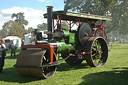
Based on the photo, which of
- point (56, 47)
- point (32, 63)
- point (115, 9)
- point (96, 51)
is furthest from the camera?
point (115, 9)

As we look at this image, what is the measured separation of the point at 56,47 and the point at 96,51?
9.41ft

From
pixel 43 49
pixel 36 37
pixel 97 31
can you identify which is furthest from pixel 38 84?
pixel 97 31

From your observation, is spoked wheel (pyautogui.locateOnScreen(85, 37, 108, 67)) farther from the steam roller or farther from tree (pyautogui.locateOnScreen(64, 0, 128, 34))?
tree (pyautogui.locateOnScreen(64, 0, 128, 34))

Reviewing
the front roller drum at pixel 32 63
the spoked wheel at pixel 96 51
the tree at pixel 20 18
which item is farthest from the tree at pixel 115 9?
the tree at pixel 20 18

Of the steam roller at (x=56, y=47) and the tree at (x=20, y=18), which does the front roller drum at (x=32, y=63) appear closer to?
the steam roller at (x=56, y=47)

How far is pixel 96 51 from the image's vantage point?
9.13 meters

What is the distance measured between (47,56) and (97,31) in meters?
4.43

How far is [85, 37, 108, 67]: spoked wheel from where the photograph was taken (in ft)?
27.5

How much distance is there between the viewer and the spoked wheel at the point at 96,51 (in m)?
8.38

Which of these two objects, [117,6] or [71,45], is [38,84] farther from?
[117,6]

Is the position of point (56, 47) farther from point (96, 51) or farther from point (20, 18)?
point (20, 18)

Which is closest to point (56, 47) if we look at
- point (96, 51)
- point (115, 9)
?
point (96, 51)

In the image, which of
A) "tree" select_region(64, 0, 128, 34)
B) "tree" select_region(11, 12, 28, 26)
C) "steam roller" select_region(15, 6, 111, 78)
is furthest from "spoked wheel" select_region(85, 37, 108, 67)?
"tree" select_region(11, 12, 28, 26)

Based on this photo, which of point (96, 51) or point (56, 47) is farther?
point (96, 51)
